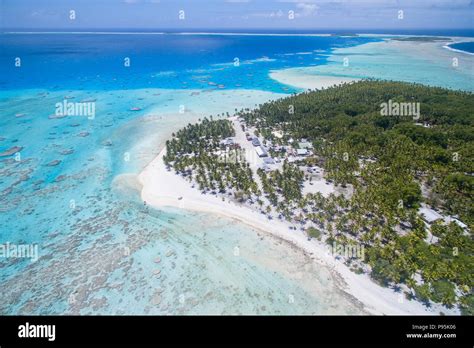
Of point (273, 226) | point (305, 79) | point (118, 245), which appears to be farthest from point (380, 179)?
point (305, 79)

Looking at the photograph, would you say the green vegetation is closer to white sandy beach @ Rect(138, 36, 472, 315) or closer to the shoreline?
white sandy beach @ Rect(138, 36, 472, 315)

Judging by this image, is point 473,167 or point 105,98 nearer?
point 473,167

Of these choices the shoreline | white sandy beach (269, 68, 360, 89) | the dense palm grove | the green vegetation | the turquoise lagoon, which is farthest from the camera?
white sandy beach (269, 68, 360, 89)

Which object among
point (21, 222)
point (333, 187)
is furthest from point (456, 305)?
point (21, 222)

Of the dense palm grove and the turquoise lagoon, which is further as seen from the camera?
the dense palm grove

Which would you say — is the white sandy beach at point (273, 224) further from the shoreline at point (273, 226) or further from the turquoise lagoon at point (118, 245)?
the turquoise lagoon at point (118, 245)

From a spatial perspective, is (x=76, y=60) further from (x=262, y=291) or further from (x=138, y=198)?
(x=262, y=291)

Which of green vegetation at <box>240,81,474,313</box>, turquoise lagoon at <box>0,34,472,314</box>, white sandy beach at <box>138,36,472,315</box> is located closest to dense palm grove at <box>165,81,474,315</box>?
green vegetation at <box>240,81,474,313</box>
